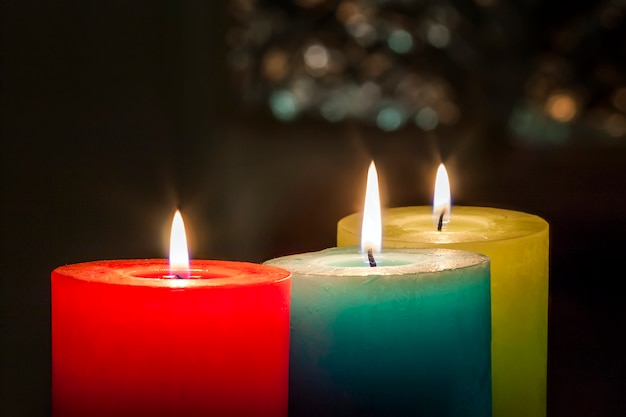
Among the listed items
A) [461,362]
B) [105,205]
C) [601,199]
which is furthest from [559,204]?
[461,362]

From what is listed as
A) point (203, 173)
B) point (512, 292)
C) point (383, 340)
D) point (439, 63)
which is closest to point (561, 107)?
point (439, 63)

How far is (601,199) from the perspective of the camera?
113 cm

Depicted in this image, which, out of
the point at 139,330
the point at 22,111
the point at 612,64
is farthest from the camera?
the point at 612,64

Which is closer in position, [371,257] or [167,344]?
[167,344]

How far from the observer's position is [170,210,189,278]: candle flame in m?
0.49

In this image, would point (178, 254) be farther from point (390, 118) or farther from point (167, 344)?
point (390, 118)

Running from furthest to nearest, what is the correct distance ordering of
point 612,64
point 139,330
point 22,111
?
point 612,64 < point 22,111 < point 139,330

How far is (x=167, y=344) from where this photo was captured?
432 mm

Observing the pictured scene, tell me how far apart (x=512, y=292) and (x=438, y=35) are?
0.60m

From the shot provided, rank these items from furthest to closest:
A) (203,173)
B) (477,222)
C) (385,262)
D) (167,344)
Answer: (203,173) → (477,222) → (385,262) → (167,344)

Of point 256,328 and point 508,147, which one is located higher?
point 508,147

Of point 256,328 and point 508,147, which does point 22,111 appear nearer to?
point 256,328

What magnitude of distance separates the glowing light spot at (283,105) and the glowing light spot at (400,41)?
138 mm

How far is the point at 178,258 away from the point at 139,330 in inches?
3.3
